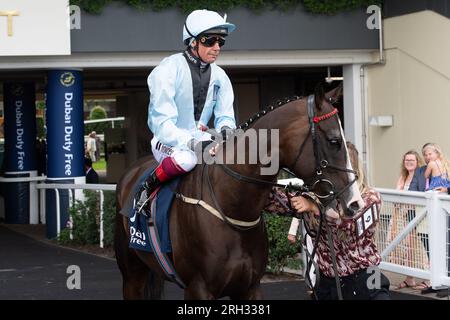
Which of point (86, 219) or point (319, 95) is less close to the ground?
point (319, 95)

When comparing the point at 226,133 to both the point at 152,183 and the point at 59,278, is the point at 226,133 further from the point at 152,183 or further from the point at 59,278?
the point at 59,278

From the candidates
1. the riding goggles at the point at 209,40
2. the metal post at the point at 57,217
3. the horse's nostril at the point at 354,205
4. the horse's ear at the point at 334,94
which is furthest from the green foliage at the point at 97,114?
the horse's nostril at the point at 354,205

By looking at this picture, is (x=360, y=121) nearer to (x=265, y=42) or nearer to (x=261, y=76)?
(x=265, y=42)

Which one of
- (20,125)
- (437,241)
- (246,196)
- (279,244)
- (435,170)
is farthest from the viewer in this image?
(20,125)

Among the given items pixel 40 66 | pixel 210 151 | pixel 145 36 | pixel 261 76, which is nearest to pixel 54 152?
pixel 40 66

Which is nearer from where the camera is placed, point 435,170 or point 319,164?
point 319,164

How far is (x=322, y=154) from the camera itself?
4.30 metres

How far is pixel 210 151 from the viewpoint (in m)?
4.80

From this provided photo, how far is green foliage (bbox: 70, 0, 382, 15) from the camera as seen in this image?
11930mm

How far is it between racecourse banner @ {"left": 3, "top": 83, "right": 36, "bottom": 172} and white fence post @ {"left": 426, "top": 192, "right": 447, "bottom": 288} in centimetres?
993

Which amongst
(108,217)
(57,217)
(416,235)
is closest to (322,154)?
(416,235)

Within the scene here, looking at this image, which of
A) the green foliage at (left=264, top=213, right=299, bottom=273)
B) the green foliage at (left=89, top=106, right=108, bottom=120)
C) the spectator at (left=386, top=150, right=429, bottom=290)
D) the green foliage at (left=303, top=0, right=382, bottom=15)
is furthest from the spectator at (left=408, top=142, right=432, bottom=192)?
the green foliage at (left=89, top=106, right=108, bottom=120)

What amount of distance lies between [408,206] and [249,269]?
3720 mm

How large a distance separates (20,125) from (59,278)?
6.71 metres
